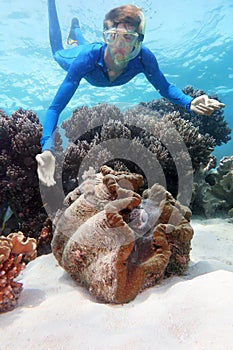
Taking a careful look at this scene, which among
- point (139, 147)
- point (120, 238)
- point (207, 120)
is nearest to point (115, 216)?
point (120, 238)

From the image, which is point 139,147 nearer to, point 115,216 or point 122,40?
point 122,40

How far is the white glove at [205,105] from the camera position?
3.67 meters

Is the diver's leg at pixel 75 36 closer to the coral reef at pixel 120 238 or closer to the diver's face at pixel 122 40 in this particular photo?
the diver's face at pixel 122 40

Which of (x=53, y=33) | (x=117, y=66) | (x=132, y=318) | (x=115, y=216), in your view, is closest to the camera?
(x=132, y=318)

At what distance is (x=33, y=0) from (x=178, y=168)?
13798mm

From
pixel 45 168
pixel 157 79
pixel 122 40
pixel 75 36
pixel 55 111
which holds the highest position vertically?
pixel 75 36

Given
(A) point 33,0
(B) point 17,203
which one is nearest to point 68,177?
(B) point 17,203

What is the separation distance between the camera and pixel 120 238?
7.57 feet

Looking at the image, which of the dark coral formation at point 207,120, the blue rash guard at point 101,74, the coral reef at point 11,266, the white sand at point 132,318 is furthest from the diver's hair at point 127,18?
the white sand at point 132,318


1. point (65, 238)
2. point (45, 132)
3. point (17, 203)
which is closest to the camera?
point (65, 238)

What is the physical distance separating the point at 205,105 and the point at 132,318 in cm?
300

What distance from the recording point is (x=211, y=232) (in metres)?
3.89

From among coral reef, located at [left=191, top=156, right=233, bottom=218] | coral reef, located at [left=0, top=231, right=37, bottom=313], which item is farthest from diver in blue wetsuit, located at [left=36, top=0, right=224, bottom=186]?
coral reef, located at [left=191, top=156, right=233, bottom=218]

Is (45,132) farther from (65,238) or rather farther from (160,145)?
(160,145)
